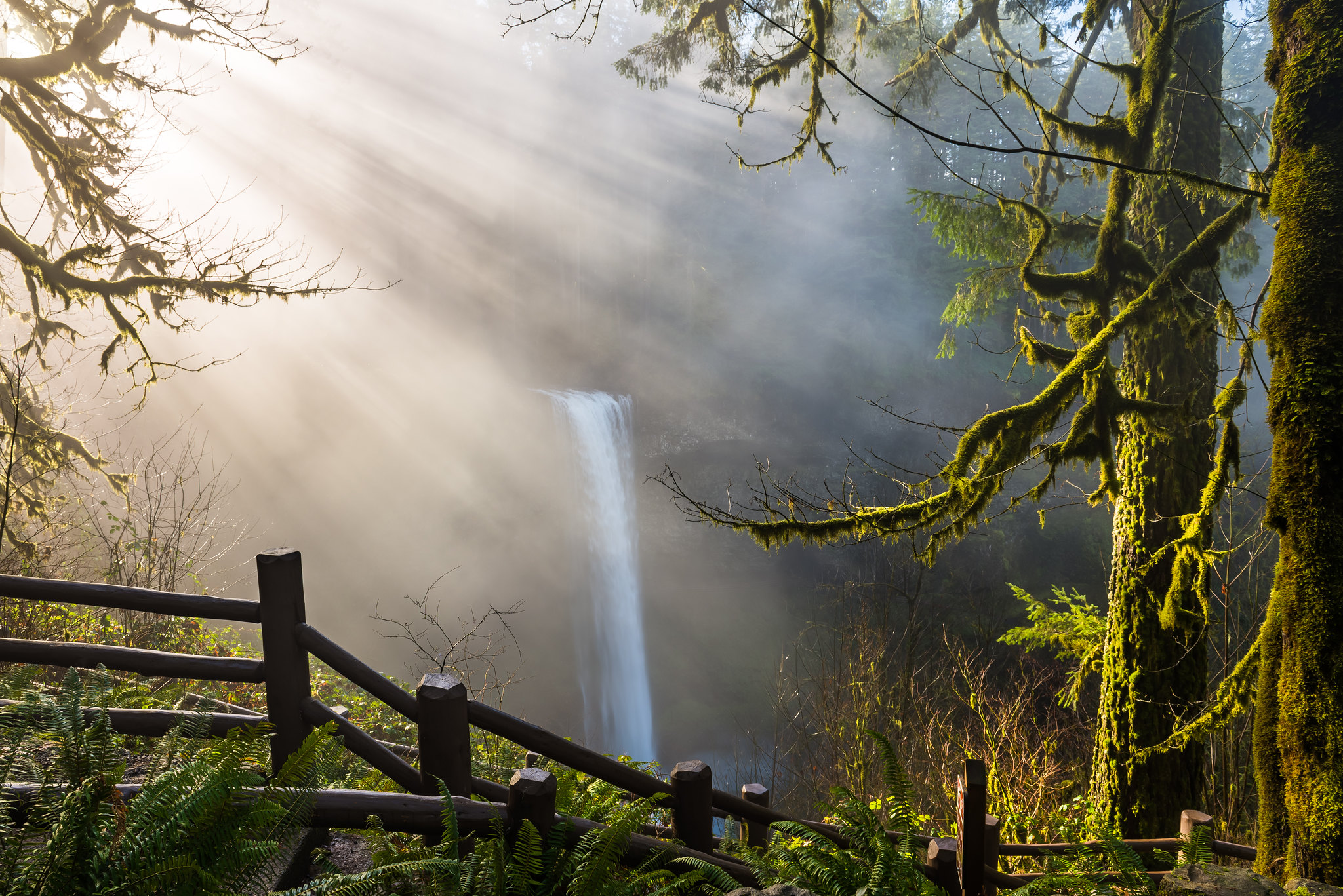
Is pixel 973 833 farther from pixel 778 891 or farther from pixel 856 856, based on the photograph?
pixel 778 891

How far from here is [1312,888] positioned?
2236 mm

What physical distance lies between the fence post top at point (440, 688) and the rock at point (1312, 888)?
2731 mm

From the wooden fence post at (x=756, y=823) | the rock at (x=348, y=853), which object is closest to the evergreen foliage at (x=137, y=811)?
the rock at (x=348, y=853)

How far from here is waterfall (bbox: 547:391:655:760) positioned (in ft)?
73.4

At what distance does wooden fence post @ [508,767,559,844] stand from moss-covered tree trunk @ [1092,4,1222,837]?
503 centimetres

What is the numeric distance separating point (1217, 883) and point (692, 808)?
1.73 m

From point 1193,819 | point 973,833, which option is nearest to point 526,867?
point 973,833

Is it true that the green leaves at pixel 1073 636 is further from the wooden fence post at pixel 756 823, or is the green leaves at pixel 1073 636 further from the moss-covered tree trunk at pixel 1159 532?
the wooden fence post at pixel 756 823

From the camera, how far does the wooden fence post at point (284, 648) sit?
2.77 m

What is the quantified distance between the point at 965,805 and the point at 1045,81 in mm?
33379

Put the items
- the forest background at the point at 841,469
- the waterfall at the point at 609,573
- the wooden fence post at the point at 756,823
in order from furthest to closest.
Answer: the waterfall at the point at 609,573 < the forest background at the point at 841,469 < the wooden fence post at the point at 756,823

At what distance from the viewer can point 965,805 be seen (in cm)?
301

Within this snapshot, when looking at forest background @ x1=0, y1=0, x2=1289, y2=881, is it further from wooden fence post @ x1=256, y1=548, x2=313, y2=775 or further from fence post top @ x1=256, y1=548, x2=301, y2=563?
fence post top @ x1=256, y1=548, x2=301, y2=563

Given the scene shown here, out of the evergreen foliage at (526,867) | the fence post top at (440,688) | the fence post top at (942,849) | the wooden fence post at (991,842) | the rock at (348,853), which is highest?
the fence post top at (440,688)
